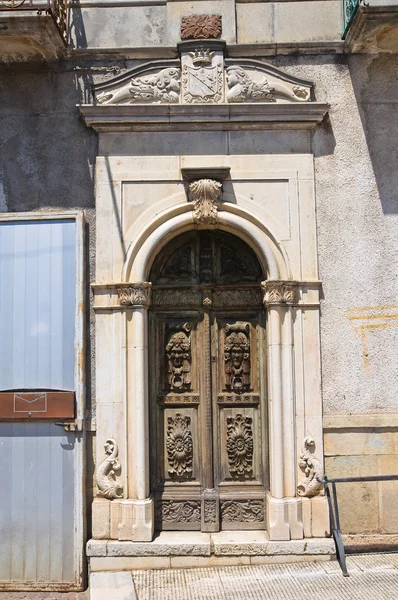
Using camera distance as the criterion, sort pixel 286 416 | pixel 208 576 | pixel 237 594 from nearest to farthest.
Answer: pixel 237 594 → pixel 208 576 → pixel 286 416

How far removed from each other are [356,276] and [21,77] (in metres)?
4.24

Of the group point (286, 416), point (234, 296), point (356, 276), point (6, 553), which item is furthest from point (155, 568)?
point (356, 276)

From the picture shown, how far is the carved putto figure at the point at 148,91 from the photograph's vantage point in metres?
6.66

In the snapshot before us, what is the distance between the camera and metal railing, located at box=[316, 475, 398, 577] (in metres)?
6.03

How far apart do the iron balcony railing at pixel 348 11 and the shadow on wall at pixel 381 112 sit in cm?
34

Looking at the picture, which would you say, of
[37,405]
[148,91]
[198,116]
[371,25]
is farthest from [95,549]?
[371,25]

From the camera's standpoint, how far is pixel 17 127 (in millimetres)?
6812

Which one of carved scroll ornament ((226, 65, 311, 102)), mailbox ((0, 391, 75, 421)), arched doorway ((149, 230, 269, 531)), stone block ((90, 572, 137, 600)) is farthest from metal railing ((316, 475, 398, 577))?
carved scroll ornament ((226, 65, 311, 102))

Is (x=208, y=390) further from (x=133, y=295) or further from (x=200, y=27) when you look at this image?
(x=200, y=27)

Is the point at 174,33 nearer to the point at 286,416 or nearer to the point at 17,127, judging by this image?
the point at 17,127

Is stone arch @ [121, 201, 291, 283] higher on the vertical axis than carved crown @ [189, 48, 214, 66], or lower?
lower

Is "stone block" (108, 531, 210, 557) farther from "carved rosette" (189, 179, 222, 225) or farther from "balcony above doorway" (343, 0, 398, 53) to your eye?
"balcony above doorway" (343, 0, 398, 53)

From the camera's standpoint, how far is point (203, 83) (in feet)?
22.0

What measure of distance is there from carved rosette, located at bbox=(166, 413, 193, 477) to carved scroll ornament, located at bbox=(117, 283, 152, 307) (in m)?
1.39
